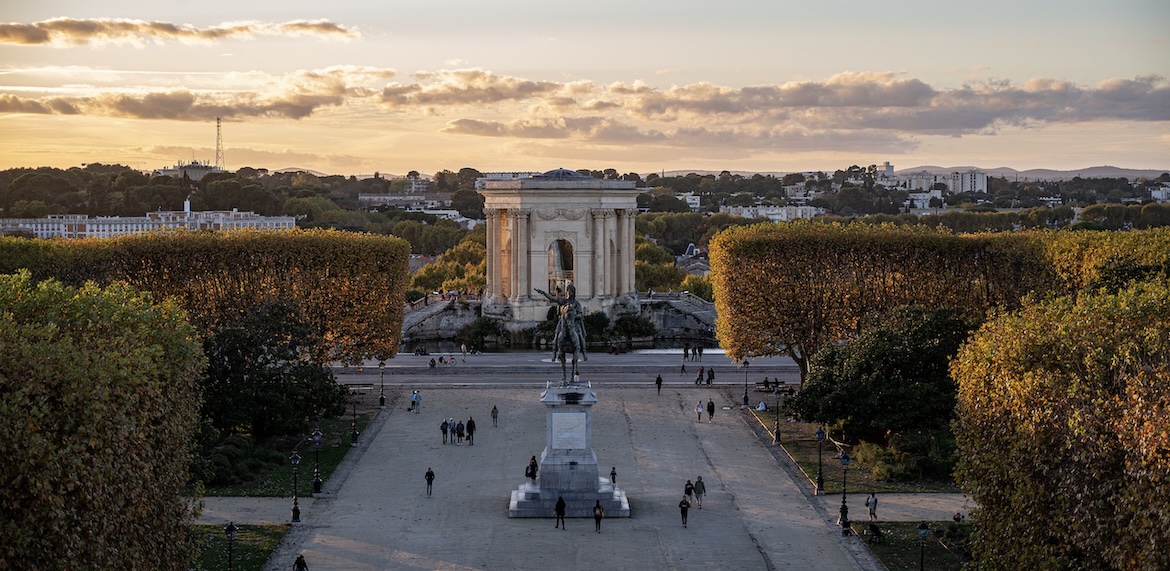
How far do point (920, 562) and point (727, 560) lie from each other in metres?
5.38

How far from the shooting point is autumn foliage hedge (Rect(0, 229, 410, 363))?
6366 centimetres

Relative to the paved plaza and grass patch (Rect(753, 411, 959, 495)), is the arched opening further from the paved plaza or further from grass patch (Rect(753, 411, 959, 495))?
grass patch (Rect(753, 411, 959, 495))

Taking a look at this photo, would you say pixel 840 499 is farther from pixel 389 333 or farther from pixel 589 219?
pixel 589 219

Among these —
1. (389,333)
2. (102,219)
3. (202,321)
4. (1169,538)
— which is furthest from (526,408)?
(102,219)

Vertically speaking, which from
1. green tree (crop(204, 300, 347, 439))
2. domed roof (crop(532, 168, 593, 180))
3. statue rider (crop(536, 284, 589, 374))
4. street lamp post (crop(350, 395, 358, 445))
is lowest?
street lamp post (crop(350, 395, 358, 445))

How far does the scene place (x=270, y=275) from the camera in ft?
215

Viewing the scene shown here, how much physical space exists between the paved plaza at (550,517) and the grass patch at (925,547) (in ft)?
2.49

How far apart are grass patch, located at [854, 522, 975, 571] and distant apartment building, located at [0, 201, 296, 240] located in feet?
383

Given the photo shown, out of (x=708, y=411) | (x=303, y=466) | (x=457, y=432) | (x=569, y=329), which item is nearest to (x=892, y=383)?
(x=708, y=411)

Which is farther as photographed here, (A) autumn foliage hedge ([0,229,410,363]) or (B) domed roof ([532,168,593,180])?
(B) domed roof ([532,168,593,180])

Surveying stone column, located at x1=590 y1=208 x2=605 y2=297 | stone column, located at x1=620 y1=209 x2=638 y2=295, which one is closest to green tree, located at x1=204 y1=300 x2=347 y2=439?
stone column, located at x1=590 y1=208 x2=605 y2=297

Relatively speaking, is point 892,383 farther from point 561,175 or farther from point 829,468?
point 561,175

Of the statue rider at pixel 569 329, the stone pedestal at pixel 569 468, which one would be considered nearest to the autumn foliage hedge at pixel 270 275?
the statue rider at pixel 569 329

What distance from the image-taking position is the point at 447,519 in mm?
42969
